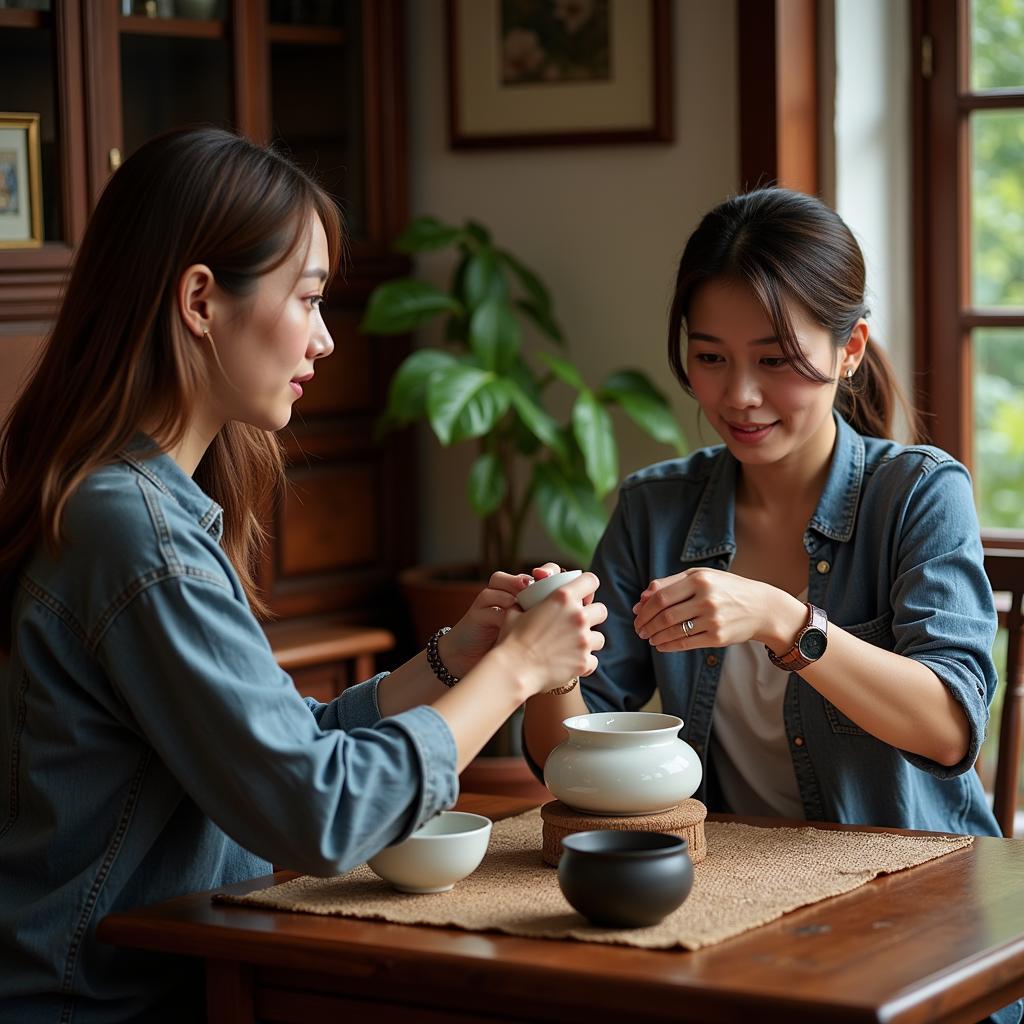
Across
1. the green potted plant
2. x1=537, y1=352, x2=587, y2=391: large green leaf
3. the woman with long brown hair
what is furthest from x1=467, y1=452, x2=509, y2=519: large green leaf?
A: the woman with long brown hair

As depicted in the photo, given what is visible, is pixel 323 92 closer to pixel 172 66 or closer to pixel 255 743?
pixel 172 66

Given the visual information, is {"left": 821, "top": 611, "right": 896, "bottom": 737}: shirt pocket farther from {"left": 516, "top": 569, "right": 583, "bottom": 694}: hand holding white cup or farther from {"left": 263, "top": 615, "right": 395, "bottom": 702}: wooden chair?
{"left": 263, "top": 615, "right": 395, "bottom": 702}: wooden chair

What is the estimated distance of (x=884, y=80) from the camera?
11.4 ft

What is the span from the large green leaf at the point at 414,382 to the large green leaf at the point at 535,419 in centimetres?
15

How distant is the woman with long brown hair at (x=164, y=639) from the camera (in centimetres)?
148

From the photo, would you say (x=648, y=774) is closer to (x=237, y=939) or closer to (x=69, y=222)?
(x=237, y=939)

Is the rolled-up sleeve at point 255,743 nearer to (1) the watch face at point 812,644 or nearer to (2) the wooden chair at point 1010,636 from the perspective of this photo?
(1) the watch face at point 812,644

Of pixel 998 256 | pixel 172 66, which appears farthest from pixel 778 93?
pixel 172 66

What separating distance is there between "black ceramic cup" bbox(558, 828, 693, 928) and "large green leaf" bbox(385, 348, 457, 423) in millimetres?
2077

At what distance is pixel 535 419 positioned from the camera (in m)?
3.42

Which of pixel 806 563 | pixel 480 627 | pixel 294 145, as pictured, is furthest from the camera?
pixel 294 145

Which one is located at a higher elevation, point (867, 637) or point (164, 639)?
point (164, 639)

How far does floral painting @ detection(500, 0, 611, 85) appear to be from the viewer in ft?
12.0

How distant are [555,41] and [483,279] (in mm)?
578
